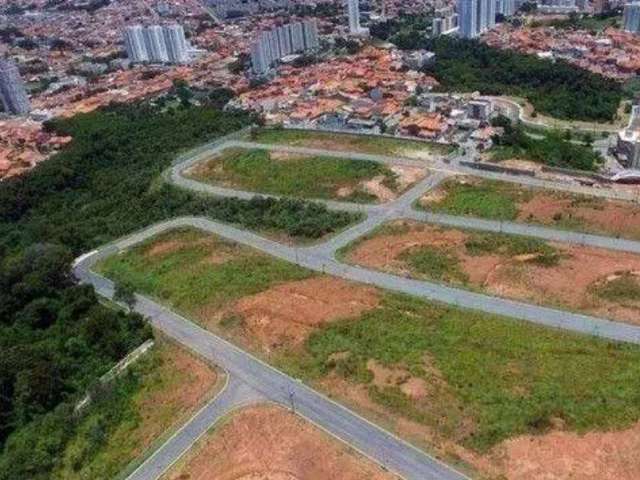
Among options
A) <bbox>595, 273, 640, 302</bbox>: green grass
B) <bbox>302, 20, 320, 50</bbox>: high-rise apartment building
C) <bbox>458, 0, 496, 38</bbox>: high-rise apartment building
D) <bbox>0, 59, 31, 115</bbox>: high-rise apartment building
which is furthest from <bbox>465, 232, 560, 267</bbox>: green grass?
<bbox>302, 20, 320, 50</bbox>: high-rise apartment building

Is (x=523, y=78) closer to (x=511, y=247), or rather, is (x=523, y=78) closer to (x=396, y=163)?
(x=396, y=163)

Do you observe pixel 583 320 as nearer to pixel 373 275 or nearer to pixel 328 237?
pixel 373 275

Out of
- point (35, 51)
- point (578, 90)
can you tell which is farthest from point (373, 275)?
point (35, 51)

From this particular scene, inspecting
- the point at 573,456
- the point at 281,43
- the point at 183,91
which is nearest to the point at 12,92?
the point at 183,91

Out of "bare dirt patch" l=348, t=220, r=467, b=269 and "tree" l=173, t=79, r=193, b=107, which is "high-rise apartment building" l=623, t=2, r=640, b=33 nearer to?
"tree" l=173, t=79, r=193, b=107

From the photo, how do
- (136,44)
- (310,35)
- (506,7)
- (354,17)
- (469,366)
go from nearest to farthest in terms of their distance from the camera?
(469,366), (310,35), (136,44), (354,17), (506,7)

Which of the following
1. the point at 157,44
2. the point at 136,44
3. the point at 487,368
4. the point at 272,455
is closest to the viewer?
the point at 272,455

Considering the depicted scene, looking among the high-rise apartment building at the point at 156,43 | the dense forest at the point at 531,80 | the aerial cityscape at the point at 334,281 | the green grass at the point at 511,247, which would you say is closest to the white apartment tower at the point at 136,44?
the high-rise apartment building at the point at 156,43
